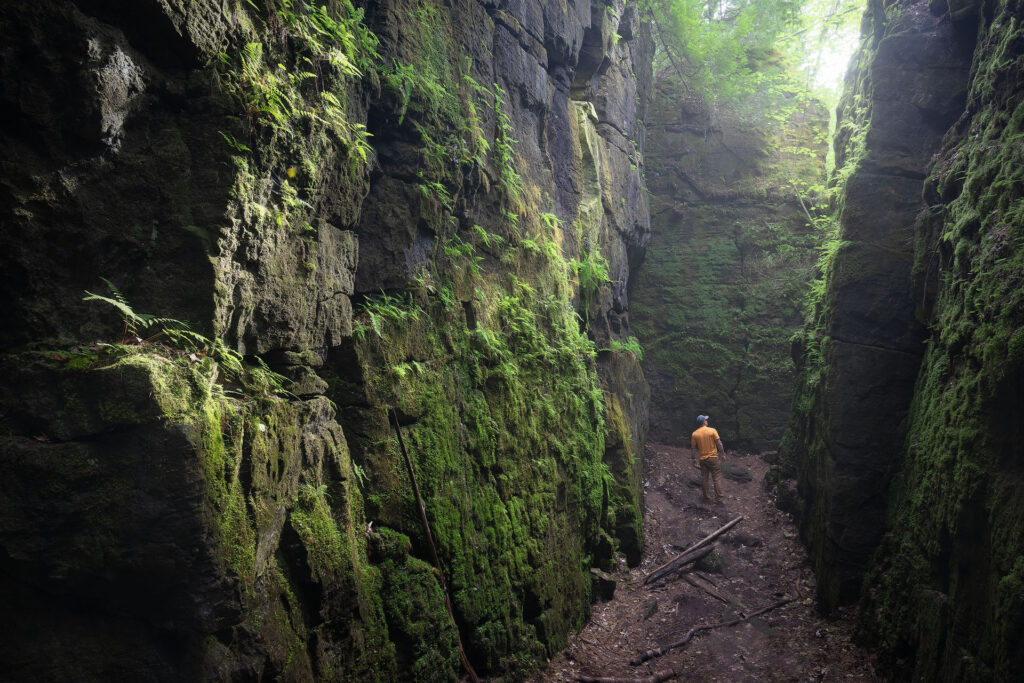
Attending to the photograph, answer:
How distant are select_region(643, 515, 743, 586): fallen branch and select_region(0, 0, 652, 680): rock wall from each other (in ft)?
7.65

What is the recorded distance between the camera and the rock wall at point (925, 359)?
5.53 meters

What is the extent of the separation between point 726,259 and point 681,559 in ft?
33.0

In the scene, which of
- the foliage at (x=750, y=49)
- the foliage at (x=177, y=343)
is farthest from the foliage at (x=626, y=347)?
the foliage at (x=750, y=49)

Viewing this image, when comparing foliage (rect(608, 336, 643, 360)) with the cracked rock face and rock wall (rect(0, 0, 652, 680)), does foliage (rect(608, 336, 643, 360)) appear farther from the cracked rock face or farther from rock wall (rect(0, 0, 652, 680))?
rock wall (rect(0, 0, 652, 680))

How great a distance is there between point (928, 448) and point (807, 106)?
53.8 ft

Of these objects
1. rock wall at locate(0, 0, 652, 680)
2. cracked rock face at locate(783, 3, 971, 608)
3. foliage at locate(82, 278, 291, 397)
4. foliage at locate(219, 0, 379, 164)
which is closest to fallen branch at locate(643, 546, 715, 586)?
cracked rock face at locate(783, 3, 971, 608)

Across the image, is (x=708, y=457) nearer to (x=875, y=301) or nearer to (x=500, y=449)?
(x=875, y=301)

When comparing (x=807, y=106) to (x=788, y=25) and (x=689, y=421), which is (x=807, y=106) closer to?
(x=788, y=25)

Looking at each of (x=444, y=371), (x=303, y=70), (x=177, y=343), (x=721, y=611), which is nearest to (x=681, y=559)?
(x=721, y=611)

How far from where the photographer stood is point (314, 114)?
449 centimetres

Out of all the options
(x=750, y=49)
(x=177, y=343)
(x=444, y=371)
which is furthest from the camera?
(x=750, y=49)

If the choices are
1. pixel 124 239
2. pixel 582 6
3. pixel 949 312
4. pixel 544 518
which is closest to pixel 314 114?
pixel 124 239

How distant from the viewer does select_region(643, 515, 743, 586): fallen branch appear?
33.0 ft

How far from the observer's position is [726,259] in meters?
17.1
